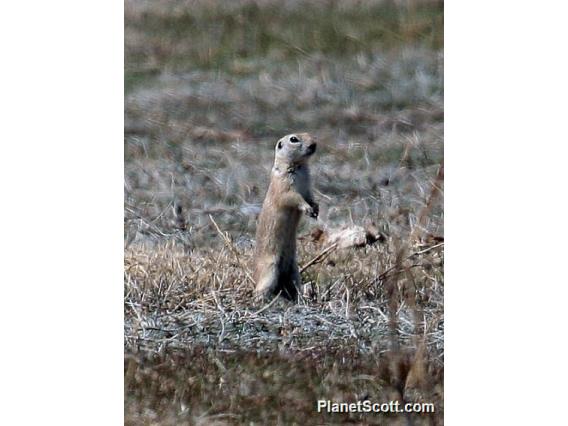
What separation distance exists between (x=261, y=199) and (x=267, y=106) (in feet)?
1.37

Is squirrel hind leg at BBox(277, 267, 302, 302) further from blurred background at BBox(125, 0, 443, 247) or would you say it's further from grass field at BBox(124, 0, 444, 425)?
blurred background at BBox(125, 0, 443, 247)

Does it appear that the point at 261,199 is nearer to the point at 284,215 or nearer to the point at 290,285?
the point at 284,215

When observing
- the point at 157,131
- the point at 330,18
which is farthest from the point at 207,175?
the point at 330,18

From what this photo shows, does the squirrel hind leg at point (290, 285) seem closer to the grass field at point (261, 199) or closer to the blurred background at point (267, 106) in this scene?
the grass field at point (261, 199)

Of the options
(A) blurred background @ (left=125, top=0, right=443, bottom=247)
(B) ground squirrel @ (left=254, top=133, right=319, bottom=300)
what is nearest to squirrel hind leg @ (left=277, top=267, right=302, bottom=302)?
(B) ground squirrel @ (left=254, top=133, right=319, bottom=300)

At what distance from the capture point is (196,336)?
945 cm

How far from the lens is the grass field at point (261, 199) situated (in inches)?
367

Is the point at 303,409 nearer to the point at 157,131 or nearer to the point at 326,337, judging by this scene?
the point at 326,337

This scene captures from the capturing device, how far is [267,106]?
970 cm

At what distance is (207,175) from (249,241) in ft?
1.16

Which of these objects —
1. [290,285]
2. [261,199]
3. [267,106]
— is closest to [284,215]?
[261,199]

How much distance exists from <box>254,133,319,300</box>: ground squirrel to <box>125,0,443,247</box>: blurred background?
63 mm

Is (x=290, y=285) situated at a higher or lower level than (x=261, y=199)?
lower

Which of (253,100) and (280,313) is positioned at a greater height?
(253,100)
